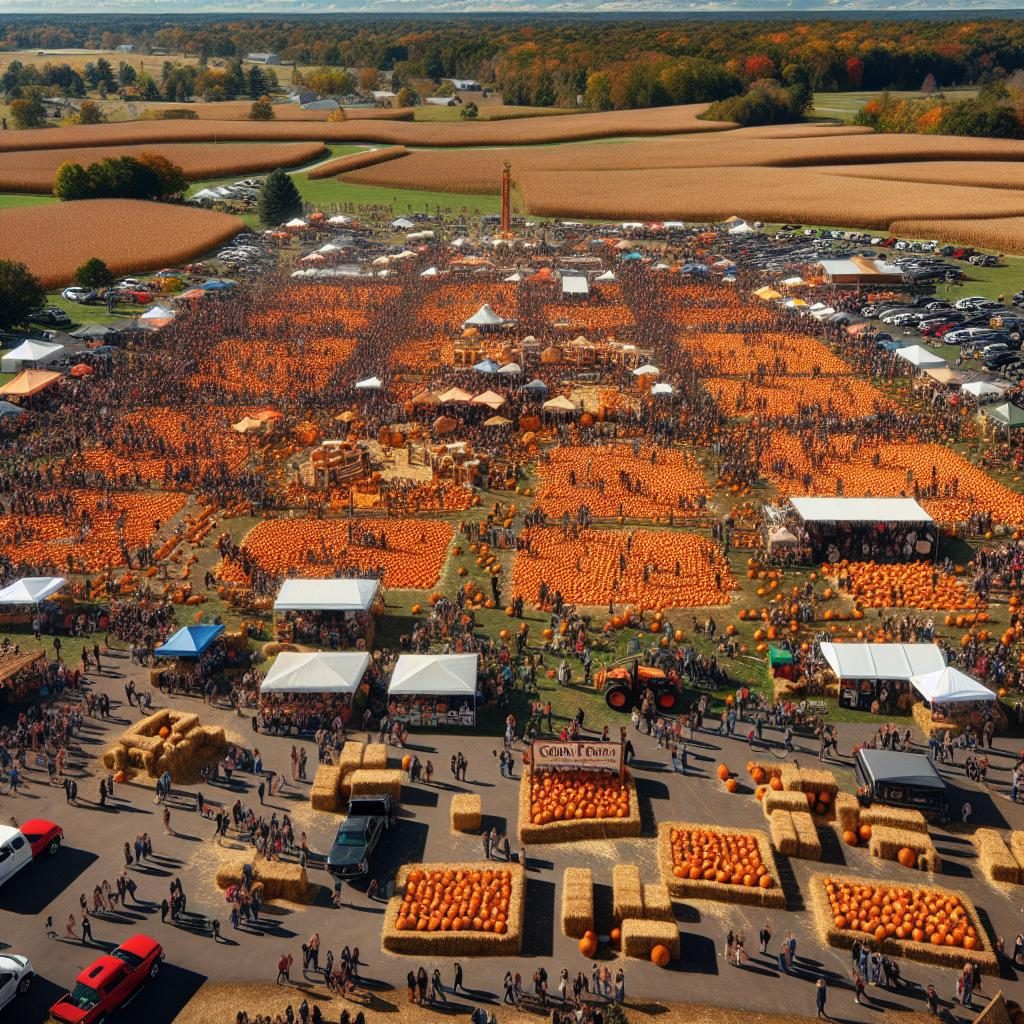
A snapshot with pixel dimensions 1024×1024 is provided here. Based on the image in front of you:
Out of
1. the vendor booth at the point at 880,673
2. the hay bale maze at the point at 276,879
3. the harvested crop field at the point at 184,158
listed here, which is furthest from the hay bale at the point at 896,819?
the harvested crop field at the point at 184,158

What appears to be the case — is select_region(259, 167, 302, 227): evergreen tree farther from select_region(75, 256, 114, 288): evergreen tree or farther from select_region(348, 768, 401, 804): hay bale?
select_region(348, 768, 401, 804): hay bale

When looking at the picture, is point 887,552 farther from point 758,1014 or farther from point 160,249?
point 160,249

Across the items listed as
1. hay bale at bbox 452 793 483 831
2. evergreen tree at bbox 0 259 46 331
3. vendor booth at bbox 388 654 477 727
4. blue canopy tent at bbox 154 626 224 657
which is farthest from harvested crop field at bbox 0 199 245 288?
hay bale at bbox 452 793 483 831

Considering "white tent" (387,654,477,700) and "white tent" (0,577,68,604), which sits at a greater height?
"white tent" (0,577,68,604)

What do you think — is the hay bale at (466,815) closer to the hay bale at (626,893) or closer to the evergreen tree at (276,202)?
the hay bale at (626,893)

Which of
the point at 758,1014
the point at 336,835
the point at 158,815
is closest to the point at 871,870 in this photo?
the point at 758,1014

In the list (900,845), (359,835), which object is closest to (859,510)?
(900,845)
